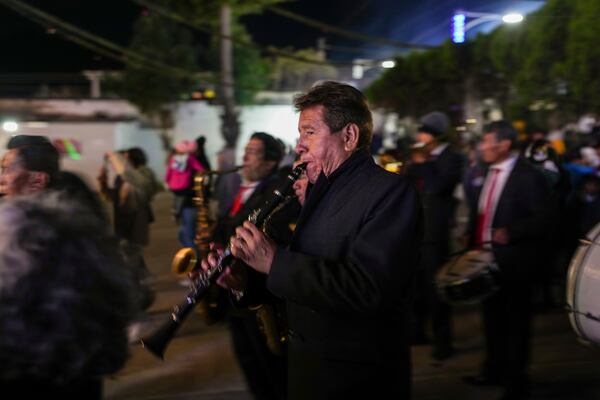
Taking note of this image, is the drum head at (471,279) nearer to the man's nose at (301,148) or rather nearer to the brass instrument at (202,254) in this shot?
the brass instrument at (202,254)

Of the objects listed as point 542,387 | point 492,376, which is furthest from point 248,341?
point 542,387

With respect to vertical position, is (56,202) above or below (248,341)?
above

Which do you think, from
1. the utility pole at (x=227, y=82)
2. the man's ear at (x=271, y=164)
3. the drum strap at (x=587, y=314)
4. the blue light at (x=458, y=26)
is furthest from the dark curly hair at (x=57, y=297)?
the utility pole at (x=227, y=82)

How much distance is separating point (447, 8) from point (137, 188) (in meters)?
13.0

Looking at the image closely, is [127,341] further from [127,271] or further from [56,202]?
[56,202]

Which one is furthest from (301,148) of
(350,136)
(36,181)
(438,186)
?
(438,186)

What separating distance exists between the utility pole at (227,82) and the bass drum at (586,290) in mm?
17599

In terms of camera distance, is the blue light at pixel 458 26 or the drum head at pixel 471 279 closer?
the drum head at pixel 471 279

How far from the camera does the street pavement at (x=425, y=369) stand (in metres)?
4.96

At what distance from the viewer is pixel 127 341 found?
6.18 feet

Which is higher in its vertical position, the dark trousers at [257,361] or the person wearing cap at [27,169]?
the person wearing cap at [27,169]

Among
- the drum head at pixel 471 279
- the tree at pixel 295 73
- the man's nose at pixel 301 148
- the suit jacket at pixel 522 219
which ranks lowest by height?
the drum head at pixel 471 279

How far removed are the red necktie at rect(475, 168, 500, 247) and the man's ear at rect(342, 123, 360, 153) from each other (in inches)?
96.8

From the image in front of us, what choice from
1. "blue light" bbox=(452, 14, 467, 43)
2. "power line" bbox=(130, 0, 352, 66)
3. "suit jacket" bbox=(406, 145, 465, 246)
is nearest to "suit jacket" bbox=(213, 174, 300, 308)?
"suit jacket" bbox=(406, 145, 465, 246)
